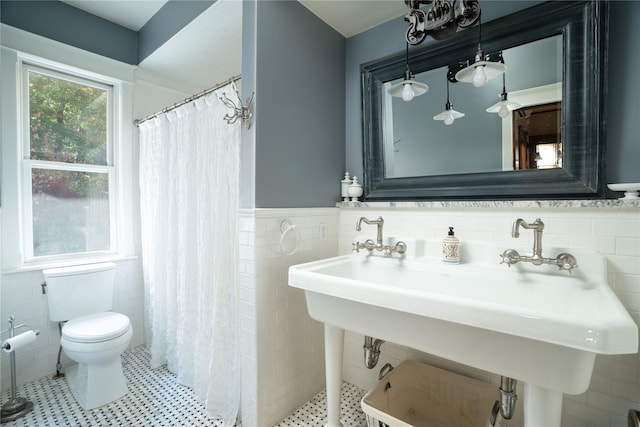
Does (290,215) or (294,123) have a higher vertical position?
(294,123)

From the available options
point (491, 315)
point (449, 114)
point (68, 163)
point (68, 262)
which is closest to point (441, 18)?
point (449, 114)

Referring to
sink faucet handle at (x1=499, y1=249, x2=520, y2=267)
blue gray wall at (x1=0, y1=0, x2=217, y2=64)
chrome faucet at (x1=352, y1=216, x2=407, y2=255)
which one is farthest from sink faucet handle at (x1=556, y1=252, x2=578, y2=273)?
blue gray wall at (x1=0, y1=0, x2=217, y2=64)

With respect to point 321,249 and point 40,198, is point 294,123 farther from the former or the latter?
point 40,198

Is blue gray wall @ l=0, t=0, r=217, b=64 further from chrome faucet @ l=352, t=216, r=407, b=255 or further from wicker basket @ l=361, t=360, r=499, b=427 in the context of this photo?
wicker basket @ l=361, t=360, r=499, b=427

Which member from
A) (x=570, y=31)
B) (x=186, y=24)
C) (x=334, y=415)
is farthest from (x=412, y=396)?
(x=186, y=24)

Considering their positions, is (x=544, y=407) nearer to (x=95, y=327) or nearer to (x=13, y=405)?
(x=95, y=327)

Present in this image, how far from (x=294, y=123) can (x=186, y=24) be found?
3.38 ft

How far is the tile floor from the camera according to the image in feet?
5.07

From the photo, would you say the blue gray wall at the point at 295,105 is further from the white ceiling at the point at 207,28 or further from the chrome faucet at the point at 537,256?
the chrome faucet at the point at 537,256

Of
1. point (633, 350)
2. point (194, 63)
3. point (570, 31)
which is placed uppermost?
point (194, 63)

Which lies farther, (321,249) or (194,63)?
(194,63)

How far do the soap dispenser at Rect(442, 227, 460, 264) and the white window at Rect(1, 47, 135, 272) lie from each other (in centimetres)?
243

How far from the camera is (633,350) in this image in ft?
2.14

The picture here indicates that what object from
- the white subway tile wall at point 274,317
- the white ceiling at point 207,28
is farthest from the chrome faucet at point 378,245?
the white ceiling at point 207,28
